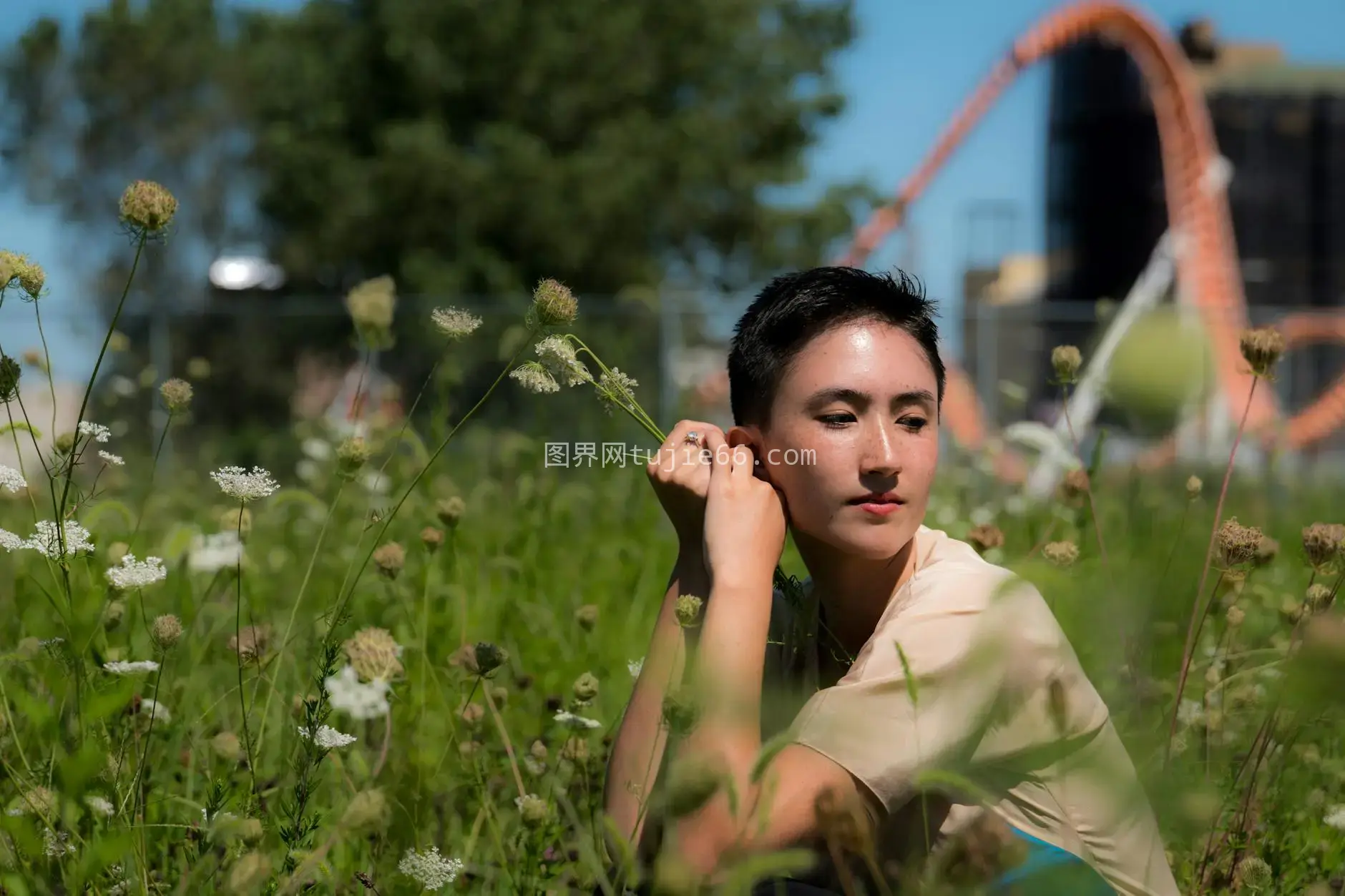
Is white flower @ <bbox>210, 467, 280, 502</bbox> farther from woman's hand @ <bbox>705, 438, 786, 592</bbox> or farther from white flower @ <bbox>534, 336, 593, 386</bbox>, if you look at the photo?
woman's hand @ <bbox>705, 438, 786, 592</bbox>

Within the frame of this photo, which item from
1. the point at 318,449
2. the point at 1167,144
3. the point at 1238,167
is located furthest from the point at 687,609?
the point at 1238,167

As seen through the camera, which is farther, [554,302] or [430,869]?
[554,302]

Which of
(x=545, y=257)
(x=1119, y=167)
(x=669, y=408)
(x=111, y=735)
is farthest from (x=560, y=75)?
(x=111, y=735)

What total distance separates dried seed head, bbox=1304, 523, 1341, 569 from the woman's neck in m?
0.45

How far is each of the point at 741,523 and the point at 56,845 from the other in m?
0.78

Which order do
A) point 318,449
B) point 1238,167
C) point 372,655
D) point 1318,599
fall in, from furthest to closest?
1. point 1238,167
2. point 318,449
3. point 1318,599
4. point 372,655

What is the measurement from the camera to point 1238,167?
33.4 meters

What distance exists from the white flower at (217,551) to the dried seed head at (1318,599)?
1285mm

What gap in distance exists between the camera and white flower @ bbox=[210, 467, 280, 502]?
5.07 feet

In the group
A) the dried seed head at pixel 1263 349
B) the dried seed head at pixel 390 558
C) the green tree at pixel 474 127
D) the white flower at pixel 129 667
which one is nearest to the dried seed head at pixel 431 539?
the dried seed head at pixel 390 558

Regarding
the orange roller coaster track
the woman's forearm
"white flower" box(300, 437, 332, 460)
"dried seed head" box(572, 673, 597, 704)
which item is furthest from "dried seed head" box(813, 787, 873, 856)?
the orange roller coaster track

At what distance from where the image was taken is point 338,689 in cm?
120

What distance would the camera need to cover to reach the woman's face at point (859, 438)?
1603 mm

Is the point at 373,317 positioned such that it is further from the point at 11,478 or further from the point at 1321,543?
the point at 1321,543
